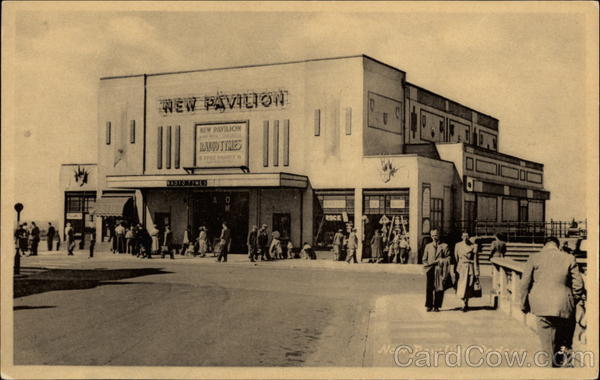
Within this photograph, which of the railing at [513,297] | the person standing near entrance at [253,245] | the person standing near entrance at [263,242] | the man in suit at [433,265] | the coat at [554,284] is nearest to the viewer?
the coat at [554,284]

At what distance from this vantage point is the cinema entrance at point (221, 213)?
29.8m

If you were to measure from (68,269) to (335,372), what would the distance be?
632 inches

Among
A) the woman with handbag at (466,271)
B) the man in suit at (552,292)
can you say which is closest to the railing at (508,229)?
the woman with handbag at (466,271)

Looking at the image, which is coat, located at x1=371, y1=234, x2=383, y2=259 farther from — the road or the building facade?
the road

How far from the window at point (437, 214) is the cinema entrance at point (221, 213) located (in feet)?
26.2

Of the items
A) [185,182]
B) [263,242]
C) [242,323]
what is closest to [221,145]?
[185,182]

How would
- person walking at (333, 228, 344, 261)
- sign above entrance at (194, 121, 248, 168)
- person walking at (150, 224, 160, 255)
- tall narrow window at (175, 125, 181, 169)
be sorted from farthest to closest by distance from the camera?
1. tall narrow window at (175, 125, 181, 169)
2. sign above entrance at (194, 121, 248, 168)
3. person walking at (150, 224, 160, 255)
4. person walking at (333, 228, 344, 261)

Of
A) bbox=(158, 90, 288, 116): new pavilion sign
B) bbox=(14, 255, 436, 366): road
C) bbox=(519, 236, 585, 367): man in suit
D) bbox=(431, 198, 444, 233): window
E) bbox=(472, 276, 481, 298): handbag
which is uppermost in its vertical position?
bbox=(158, 90, 288, 116): new pavilion sign

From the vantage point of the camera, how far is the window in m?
28.1

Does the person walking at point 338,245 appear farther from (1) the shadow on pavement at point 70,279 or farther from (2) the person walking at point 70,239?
(2) the person walking at point 70,239

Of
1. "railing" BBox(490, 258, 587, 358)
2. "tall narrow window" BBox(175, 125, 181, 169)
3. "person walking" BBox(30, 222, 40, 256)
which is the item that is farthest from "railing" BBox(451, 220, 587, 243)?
"person walking" BBox(30, 222, 40, 256)

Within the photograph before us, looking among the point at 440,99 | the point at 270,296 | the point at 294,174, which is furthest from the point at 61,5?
the point at 440,99

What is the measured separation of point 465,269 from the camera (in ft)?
47.4

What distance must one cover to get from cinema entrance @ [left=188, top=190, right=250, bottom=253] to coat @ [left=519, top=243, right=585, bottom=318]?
2126 centimetres
